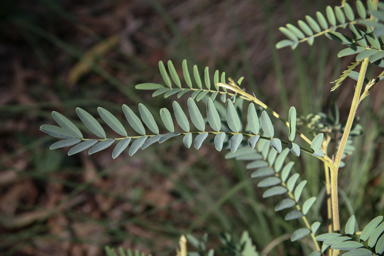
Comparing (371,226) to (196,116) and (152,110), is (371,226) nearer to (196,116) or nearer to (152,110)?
(196,116)

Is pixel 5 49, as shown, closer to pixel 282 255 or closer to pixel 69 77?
pixel 69 77

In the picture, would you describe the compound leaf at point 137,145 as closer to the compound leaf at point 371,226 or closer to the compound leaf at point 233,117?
the compound leaf at point 233,117

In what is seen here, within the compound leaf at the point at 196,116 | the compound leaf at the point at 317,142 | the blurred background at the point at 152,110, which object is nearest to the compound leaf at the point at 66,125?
the compound leaf at the point at 196,116

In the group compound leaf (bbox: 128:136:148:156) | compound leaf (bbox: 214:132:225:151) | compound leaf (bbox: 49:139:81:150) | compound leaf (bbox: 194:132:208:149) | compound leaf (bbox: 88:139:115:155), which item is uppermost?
compound leaf (bbox: 49:139:81:150)

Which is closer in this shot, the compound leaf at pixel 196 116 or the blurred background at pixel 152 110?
the compound leaf at pixel 196 116

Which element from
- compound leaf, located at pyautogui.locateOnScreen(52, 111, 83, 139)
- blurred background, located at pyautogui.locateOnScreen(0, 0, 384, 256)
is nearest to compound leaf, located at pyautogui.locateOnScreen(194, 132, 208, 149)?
compound leaf, located at pyautogui.locateOnScreen(52, 111, 83, 139)

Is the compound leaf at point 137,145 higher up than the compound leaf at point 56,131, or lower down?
lower down

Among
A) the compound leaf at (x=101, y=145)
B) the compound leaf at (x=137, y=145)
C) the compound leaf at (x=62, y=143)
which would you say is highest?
the compound leaf at (x=62, y=143)

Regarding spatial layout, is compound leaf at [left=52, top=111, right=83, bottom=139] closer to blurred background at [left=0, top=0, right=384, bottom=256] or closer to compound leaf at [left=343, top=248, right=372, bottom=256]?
compound leaf at [left=343, top=248, right=372, bottom=256]
